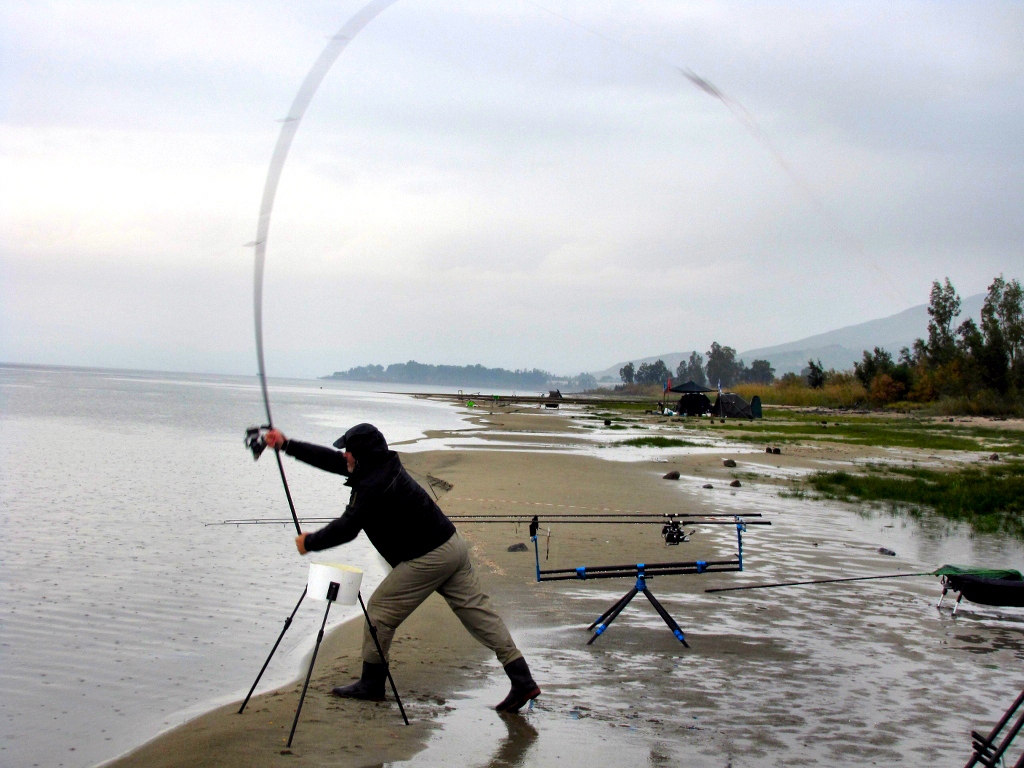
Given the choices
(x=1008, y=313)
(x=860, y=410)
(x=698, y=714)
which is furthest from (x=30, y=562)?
(x=1008, y=313)

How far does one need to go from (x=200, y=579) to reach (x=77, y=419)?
109 ft

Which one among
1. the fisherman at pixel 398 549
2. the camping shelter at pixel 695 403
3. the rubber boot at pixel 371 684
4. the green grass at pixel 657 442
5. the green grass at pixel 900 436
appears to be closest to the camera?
the fisherman at pixel 398 549

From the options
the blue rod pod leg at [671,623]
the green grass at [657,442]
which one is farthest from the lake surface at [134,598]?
the green grass at [657,442]

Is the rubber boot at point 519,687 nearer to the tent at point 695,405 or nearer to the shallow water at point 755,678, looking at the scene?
the shallow water at point 755,678

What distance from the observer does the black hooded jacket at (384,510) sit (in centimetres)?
531

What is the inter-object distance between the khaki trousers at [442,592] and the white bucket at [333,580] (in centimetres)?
26

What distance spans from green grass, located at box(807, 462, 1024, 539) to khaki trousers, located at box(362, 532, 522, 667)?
1035 centimetres

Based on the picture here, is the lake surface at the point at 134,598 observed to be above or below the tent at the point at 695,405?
below

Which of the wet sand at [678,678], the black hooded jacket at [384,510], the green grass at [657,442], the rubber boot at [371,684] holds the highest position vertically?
the black hooded jacket at [384,510]

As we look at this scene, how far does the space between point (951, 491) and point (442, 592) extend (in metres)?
14.0

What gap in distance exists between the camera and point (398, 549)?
5.56m

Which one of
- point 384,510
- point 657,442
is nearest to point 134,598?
point 384,510

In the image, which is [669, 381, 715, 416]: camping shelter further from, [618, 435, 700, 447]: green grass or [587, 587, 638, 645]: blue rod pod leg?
[587, 587, 638, 645]: blue rod pod leg

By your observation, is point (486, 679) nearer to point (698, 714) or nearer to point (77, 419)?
point (698, 714)
